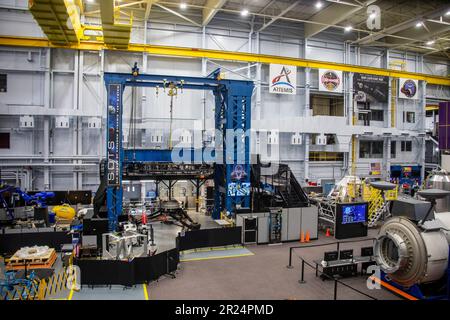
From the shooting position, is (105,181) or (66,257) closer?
(66,257)

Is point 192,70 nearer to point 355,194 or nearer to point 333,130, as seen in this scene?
point 333,130

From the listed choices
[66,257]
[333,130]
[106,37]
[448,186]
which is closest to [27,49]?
[106,37]

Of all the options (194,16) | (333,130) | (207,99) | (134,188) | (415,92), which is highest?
(194,16)

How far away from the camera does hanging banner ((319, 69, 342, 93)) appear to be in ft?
81.1

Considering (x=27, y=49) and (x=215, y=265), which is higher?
(x=27, y=49)

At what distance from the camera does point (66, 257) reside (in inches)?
436

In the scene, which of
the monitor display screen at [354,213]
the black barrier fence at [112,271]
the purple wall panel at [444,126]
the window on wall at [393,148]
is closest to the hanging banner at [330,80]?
the window on wall at [393,148]

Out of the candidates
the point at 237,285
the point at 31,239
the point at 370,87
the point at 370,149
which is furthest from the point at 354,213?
the point at 370,87

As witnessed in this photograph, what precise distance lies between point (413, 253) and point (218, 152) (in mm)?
10099

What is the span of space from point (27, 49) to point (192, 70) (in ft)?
32.4

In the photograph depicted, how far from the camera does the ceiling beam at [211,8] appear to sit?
1843cm

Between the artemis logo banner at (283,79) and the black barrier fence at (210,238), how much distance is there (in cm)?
1265

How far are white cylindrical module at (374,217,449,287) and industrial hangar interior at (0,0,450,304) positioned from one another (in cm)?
5

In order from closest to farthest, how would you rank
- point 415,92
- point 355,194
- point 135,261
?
point 135,261 → point 355,194 → point 415,92
